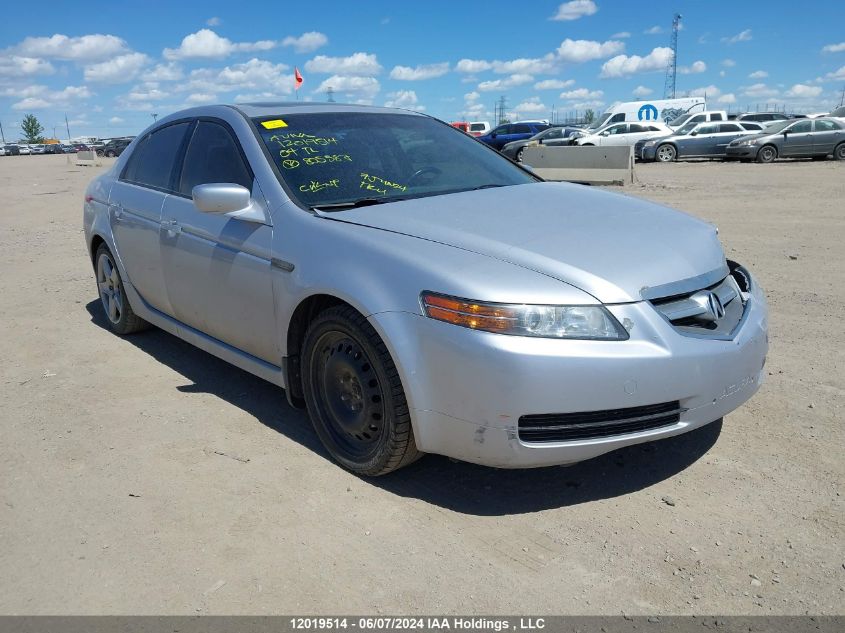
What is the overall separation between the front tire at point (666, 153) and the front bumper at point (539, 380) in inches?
966

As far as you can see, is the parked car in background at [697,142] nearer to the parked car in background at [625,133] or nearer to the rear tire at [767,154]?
the parked car in background at [625,133]

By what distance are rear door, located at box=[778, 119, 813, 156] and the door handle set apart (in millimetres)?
23768

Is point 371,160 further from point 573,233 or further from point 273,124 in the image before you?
point 573,233

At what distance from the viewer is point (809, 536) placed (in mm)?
2701

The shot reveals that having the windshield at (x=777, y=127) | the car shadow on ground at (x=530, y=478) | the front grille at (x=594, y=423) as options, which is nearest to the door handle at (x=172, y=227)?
the car shadow on ground at (x=530, y=478)

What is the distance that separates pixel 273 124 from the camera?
3943 millimetres

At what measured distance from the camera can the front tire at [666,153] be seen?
25531mm

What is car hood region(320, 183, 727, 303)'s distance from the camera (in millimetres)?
2789

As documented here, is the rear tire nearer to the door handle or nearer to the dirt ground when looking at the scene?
the dirt ground

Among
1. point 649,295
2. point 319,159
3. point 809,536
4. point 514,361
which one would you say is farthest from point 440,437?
point 319,159

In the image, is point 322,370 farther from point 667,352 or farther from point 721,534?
point 721,534

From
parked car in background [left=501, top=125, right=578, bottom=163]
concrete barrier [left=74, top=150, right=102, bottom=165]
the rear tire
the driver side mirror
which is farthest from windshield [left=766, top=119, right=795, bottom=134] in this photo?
concrete barrier [left=74, top=150, right=102, bottom=165]

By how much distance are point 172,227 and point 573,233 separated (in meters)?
2.43

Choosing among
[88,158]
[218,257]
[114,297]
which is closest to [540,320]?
[218,257]
